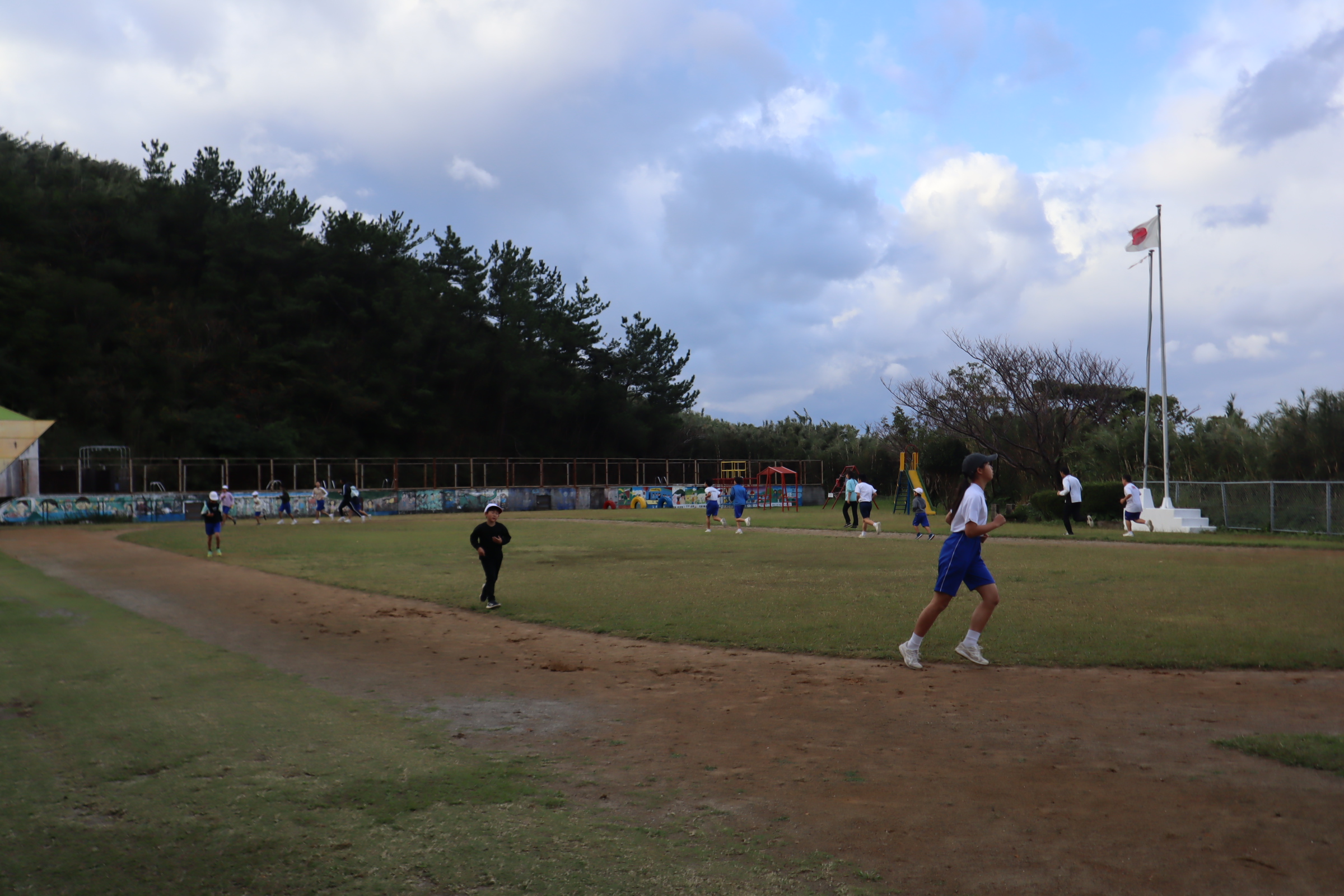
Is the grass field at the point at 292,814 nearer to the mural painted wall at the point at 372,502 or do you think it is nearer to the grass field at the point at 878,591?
the grass field at the point at 878,591

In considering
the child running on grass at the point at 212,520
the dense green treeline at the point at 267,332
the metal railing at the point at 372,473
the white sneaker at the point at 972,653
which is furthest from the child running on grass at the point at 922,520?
the dense green treeline at the point at 267,332

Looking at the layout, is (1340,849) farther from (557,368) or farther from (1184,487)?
(557,368)

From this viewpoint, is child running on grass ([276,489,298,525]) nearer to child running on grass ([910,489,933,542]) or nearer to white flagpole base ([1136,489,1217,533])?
child running on grass ([910,489,933,542])

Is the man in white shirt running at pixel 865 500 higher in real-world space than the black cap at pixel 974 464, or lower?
lower

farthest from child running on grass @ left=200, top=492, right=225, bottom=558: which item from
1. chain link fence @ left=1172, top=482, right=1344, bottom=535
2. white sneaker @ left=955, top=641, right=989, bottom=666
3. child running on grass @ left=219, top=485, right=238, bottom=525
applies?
chain link fence @ left=1172, top=482, right=1344, bottom=535

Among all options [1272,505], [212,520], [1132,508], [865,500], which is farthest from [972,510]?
[1272,505]

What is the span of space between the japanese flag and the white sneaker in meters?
22.2

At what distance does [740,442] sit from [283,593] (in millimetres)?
55643

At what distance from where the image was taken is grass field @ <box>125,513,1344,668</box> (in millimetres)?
9406

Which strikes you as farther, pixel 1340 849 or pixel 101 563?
pixel 101 563

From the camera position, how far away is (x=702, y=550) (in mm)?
21781

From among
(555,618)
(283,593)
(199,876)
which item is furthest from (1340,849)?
(283,593)

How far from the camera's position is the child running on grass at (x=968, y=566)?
837 centimetres

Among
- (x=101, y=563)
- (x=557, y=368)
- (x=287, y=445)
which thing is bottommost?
(x=101, y=563)
